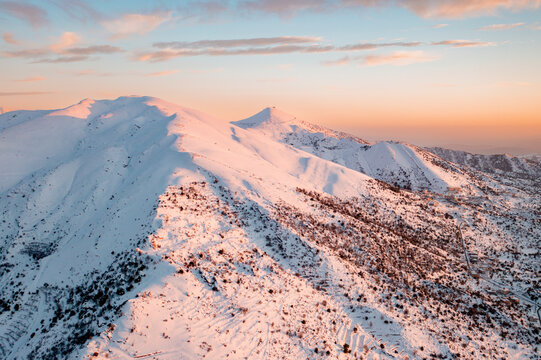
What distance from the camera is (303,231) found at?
108 feet

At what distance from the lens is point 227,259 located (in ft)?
81.0

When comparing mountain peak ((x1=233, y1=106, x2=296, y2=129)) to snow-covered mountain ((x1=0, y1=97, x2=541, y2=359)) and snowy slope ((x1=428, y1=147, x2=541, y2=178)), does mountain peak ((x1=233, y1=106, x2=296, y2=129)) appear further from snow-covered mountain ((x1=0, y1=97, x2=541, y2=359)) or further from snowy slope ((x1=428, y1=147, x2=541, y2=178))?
snowy slope ((x1=428, y1=147, x2=541, y2=178))

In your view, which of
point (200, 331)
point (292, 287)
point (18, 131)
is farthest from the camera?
point (18, 131)

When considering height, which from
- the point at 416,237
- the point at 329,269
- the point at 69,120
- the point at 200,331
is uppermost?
the point at 69,120

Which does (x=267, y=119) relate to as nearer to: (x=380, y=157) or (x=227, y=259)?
(x=380, y=157)

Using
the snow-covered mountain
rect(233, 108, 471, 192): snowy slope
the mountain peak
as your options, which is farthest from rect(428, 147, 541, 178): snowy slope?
the mountain peak

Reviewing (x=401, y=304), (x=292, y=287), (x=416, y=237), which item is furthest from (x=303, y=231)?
(x=416, y=237)

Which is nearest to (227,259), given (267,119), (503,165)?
(267,119)

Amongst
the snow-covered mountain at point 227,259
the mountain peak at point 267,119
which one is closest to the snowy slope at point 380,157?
the mountain peak at point 267,119

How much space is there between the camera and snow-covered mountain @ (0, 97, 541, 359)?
61.8 ft

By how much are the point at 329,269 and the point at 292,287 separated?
17.8 feet

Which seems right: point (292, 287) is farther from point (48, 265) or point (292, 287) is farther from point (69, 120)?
point (69, 120)

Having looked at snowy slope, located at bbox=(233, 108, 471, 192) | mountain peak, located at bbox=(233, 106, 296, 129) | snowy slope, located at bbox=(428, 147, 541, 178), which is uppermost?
mountain peak, located at bbox=(233, 106, 296, 129)

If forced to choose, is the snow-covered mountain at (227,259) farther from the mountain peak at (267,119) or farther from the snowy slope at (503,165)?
the snowy slope at (503,165)
